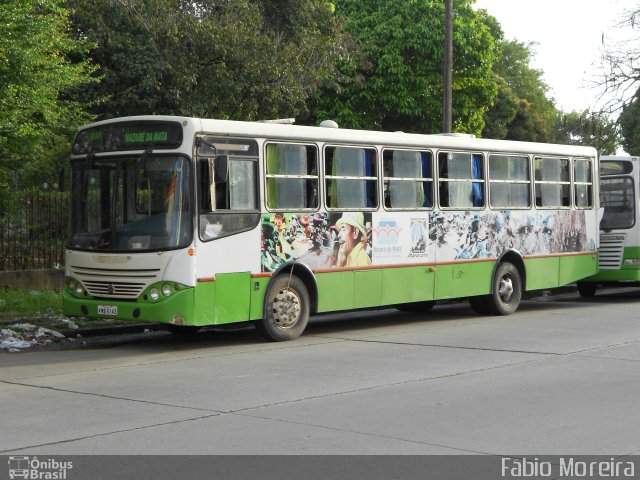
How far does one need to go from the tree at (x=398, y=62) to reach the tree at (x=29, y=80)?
75.3 ft

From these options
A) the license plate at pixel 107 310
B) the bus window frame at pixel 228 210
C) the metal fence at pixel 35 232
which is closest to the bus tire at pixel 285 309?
the bus window frame at pixel 228 210

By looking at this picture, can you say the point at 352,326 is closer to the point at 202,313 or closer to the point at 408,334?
the point at 408,334

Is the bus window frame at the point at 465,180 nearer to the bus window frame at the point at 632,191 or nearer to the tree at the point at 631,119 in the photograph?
the bus window frame at the point at 632,191

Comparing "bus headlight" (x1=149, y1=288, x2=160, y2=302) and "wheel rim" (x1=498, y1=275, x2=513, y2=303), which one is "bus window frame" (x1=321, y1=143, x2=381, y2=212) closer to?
"bus headlight" (x1=149, y1=288, x2=160, y2=302)

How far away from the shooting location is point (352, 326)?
1667 centimetres

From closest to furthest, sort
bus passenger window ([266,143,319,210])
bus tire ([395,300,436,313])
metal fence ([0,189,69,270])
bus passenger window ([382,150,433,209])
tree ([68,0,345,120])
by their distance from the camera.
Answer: bus passenger window ([266,143,319,210]) → bus passenger window ([382,150,433,209]) → bus tire ([395,300,436,313]) → metal fence ([0,189,69,270]) → tree ([68,0,345,120])

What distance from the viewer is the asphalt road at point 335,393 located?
763cm

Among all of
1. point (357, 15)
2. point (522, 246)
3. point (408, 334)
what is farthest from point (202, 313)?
point (357, 15)

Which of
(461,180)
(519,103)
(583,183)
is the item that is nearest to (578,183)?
(583,183)

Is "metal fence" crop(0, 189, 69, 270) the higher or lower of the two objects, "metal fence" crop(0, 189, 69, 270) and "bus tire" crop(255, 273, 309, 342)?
the higher
